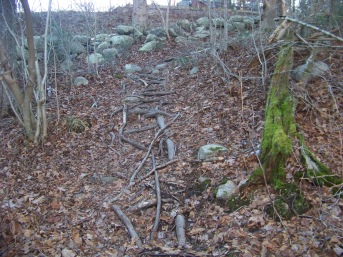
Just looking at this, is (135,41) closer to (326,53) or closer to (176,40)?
(176,40)

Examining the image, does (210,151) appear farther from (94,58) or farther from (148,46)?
(148,46)

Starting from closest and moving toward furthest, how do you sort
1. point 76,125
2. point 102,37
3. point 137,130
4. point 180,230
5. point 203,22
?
point 180,230 < point 76,125 < point 137,130 < point 102,37 < point 203,22

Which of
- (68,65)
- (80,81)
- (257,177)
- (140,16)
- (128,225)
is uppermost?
(140,16)

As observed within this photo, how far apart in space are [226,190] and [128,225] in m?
1.59

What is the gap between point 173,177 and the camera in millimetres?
5902

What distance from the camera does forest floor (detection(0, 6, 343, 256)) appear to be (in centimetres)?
416

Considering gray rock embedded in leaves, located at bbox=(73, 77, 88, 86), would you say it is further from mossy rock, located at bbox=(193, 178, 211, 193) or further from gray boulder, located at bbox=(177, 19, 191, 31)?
gray boulder, located at bbox=(177, 19, 191, 31)

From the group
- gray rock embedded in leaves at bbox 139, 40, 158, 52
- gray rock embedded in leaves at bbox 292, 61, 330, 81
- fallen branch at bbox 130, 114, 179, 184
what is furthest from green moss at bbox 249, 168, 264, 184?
gray rock embedded in leaves at bbox 139, 40, 158, 52

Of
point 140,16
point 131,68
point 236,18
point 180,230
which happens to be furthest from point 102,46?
point 180,230

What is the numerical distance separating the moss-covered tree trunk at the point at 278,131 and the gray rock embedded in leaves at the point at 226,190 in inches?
14.5

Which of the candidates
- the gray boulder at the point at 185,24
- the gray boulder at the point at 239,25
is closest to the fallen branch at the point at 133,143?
the gray boulder at the point at 239,25

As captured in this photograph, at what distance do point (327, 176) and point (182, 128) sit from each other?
3.65 metres

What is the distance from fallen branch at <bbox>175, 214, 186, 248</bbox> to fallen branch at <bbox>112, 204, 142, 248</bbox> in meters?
0.55

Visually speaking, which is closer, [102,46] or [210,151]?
[210,151]
